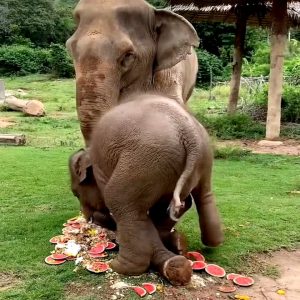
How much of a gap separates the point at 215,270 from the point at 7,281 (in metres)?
1.29

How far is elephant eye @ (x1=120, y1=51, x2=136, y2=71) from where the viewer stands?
3.68 meters

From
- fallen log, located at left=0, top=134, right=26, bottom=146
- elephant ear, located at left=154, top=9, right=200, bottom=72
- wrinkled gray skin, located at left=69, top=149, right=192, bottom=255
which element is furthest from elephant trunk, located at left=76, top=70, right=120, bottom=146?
fallen log, located at left=0, top=134, right=26, bottom=146

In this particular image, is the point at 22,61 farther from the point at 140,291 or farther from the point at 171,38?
the point at 140,291

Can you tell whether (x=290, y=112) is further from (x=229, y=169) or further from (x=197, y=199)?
(x=197, y=199)

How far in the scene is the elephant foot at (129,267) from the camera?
3291 mm

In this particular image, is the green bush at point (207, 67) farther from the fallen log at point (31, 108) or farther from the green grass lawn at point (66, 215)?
the green grass lawn at point (66, 215)

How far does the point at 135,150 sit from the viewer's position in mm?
3127

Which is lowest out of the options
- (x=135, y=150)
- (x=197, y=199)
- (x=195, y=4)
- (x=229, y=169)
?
(x=229, y=169)

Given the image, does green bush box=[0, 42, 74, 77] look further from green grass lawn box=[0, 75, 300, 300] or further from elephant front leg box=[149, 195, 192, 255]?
elephant front leg box=[149, 195, 192, 255]

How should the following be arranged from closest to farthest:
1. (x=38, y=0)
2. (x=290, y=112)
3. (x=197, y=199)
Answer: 1. (x=197, y=199)
2. (x=290, y=112)
3. (x=38, y=0)

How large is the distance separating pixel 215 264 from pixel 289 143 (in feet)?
23.4

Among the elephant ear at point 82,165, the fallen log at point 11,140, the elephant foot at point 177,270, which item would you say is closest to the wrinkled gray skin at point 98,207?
the elephant ear at point 82,165

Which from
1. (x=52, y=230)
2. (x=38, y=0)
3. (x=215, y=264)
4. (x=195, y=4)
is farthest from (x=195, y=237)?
(x=38, y=0)

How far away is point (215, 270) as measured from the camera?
11.8 ft
